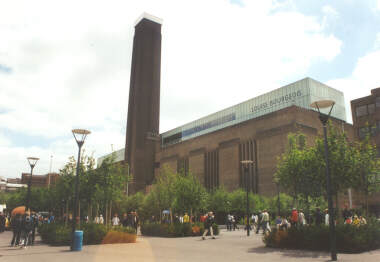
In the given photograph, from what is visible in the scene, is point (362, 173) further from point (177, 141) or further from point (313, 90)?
point (177, 141)

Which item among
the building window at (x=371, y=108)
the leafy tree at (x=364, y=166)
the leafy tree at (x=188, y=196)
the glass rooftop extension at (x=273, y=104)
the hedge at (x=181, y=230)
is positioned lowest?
the hedge at (x=181, y=230)

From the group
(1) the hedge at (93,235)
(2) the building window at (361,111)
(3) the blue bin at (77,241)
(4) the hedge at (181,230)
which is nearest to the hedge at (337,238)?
(1) the hedge at (93,235)

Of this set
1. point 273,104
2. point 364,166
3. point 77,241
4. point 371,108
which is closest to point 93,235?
point 77,241

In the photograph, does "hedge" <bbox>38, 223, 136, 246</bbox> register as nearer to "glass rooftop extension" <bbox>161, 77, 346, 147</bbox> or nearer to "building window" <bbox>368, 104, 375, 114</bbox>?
"glass rooftop extension" <bbox>161, 77, 346, 147</bbox>

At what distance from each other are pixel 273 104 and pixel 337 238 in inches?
2041

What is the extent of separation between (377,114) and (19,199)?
67658mm

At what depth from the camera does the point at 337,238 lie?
13281mm

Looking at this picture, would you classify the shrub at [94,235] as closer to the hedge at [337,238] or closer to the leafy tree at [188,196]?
the leafy tree at [188,196]

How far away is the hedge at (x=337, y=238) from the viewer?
12.9 m

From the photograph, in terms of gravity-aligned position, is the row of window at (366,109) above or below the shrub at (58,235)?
above

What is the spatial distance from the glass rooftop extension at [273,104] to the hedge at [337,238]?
1850 inches

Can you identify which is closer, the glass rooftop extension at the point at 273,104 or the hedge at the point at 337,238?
the hedge at the point at 337,238

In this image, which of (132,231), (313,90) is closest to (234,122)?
(313,90)

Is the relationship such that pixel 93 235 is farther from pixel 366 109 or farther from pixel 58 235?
pixel 366 109
